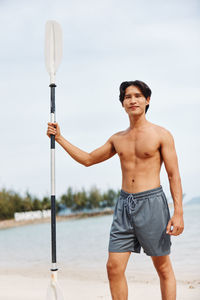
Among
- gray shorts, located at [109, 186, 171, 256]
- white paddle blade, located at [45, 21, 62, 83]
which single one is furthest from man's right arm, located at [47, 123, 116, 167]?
white paddle blade, located at [45, 21, 62, 83]

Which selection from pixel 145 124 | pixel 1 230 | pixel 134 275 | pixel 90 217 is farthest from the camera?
pixel 90 217

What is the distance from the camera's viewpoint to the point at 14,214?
1470 cm

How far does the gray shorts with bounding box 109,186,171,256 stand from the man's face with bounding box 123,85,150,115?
501mm

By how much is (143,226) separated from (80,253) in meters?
7.29

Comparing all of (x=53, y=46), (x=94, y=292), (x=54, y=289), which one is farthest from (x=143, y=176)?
(x=94, y=292)

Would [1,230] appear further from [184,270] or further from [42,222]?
[184,270]

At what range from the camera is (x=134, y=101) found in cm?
257

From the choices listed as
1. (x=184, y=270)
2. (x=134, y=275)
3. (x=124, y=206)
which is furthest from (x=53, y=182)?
(x=184, y=270)

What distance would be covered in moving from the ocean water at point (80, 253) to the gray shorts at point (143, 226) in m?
3.23

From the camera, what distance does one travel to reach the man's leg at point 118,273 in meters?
2.43

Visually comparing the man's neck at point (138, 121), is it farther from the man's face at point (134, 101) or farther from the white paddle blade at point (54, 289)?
the white paddle blade at point (54, 289)

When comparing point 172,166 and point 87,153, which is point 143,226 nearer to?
Answer: point 172,166

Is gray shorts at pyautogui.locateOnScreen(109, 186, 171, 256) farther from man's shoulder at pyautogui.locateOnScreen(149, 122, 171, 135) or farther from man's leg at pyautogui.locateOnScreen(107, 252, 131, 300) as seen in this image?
man's shoulder at pyautogui.locateOnScreen(149, 122, 171, 135)

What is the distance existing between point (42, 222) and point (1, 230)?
165 cm
